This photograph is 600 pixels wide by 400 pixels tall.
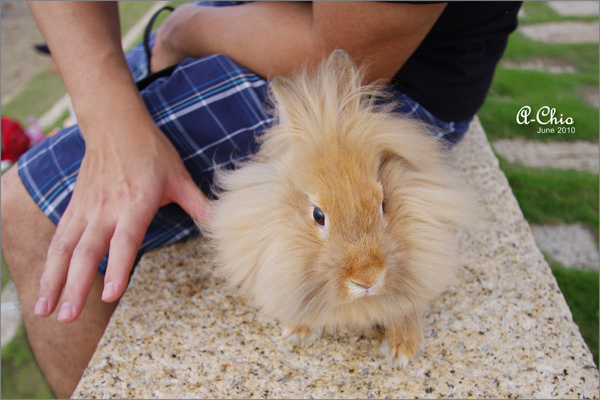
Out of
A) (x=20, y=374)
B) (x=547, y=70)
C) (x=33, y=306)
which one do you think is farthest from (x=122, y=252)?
(x=547, y=70)

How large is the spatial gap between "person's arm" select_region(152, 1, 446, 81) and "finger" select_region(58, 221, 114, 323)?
3.06ft

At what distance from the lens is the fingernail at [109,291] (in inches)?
61.2

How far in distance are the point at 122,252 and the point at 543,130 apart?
308cm

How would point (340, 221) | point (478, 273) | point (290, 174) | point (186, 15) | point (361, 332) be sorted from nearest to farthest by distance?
point (340, 221) → point (290, 174) → point (361, 332) → point (478, 273) → point (186, 15)

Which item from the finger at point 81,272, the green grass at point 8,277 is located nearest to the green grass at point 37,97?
the green grass at point 8,277

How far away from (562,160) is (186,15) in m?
3.33

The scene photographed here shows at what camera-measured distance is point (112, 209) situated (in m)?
1.67

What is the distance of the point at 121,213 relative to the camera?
65.1 inches

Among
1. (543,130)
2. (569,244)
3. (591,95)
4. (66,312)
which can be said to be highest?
(66,312)

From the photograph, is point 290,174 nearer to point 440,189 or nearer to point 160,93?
point 440,189

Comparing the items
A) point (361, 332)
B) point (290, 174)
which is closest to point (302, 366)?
point (361, 332)

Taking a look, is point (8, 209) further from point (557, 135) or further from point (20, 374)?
point (557, 135)

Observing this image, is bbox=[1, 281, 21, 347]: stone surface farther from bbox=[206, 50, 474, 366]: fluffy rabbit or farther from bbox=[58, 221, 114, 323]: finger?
bbox=[206, 50, 474, 366]: fluffy rabbit

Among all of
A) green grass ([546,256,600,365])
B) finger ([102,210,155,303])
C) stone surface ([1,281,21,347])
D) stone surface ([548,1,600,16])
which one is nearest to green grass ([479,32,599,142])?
stone surface ([548,1,600,16])
